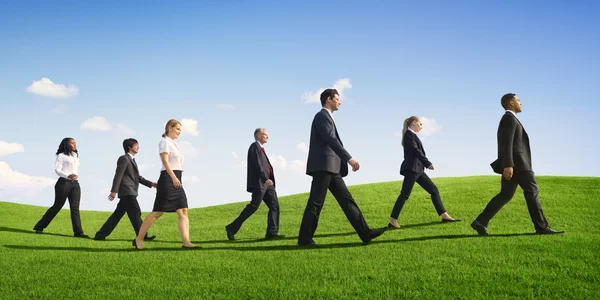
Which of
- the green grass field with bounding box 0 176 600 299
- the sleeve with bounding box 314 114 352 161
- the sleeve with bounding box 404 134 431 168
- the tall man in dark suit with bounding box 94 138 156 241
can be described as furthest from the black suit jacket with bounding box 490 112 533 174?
the tall man in dark suit with bounding box 94 138 156 241

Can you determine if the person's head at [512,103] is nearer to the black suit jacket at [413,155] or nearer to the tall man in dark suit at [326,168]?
the black suit jacket at [413,155]

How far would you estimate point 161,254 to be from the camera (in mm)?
8805

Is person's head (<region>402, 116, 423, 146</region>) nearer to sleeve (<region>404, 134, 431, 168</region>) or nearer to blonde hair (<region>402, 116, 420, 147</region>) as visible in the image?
blonde hair (<region>402, 116, 420, 147</region>)

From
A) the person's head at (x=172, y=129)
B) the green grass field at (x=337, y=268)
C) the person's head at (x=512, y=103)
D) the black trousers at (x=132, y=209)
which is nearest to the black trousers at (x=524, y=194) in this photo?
the green grass field at (x=337, y=268)

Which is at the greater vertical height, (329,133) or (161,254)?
(329,133)

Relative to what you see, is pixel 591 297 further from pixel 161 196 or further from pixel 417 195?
pixel 417 195

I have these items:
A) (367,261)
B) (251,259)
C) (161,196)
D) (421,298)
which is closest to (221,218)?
(161,196)

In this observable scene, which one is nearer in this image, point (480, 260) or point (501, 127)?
point (480, 260)

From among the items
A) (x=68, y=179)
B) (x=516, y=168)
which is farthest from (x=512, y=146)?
(x=68, y=179)

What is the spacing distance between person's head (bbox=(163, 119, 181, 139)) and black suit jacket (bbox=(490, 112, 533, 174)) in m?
6.28

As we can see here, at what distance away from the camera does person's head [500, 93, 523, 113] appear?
32.1 feet

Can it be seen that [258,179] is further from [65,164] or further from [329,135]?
[65,164]

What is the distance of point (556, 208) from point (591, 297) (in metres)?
10.3

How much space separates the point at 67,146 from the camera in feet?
45.1
